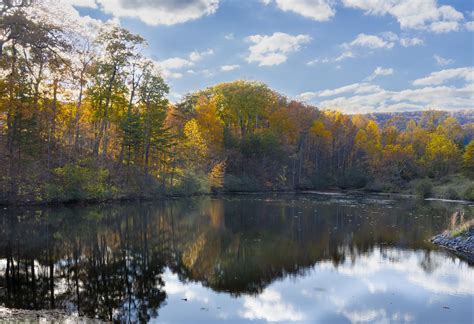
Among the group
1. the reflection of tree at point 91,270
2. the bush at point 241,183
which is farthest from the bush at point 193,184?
the reflection of tree at point 91,270

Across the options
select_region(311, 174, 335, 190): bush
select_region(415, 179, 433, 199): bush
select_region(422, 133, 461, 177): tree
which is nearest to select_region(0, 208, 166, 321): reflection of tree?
select_region(415, 179, 433, 199): bush

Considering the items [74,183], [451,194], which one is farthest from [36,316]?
[451,194]

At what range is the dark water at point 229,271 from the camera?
10273mm

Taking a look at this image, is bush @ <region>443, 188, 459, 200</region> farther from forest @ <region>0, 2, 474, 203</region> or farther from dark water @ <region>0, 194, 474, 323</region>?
dark water @ <region>0, 194, 474, 323</region>

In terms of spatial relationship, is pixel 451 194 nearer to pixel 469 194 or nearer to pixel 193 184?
pixel 469 194

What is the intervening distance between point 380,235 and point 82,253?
52.1 feet

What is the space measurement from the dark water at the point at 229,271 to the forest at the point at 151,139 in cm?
788

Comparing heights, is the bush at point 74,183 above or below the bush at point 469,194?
above

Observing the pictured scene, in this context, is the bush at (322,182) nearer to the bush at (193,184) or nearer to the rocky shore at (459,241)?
the bush at (193,184)

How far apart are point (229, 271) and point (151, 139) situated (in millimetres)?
32520

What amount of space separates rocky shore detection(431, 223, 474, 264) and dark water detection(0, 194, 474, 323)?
75cm

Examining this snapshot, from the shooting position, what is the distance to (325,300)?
1141cm

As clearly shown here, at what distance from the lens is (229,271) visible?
558 inches

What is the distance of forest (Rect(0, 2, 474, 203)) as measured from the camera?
88.4 feet
